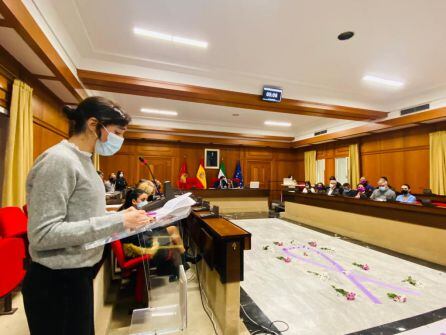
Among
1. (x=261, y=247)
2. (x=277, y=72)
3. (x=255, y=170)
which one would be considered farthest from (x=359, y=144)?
(x=261, y=247)

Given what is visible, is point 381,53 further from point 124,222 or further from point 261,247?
point 124,222

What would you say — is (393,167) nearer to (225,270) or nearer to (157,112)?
(225,270)

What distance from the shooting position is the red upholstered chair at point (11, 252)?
1.73m

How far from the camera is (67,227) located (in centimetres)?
73

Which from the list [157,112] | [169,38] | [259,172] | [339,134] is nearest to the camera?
[169,38]

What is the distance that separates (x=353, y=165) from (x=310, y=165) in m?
2.07

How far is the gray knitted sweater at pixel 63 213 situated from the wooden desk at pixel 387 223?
4528 millimetres

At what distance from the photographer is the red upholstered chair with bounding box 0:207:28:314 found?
5.68ft

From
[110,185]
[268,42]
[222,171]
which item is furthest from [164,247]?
[222,171]

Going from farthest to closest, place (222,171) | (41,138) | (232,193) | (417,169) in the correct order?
(222,171)
(232,193)
(417,169)
(41,138)

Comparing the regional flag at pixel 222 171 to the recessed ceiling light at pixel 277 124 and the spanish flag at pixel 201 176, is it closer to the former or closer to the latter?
the spanish flag at pixel 201 176

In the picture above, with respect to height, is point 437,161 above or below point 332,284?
above

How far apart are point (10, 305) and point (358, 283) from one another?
359cm

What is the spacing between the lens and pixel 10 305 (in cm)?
202
